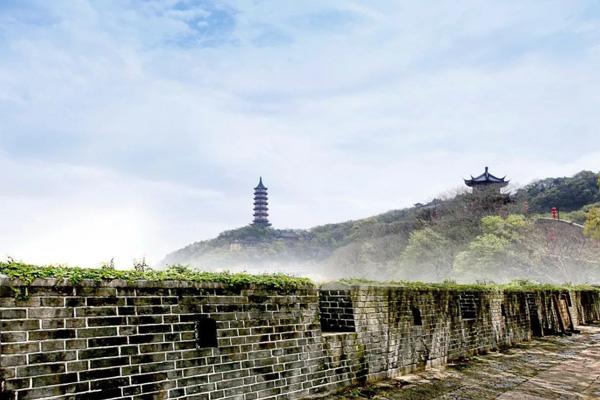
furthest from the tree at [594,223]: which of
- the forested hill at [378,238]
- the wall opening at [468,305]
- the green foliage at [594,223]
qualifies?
the wall opening at [468,305]

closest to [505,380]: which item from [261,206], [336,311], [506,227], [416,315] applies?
[416,315]

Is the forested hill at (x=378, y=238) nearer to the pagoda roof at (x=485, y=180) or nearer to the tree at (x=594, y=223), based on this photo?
the pagoda roof at (x=485, y=180)

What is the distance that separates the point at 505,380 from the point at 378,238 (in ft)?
172

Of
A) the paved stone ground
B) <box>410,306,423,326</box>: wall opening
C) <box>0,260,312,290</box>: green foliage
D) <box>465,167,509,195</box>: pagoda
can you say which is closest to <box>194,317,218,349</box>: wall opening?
<box>0,260,312,290</box>: green foliage

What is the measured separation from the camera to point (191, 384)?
398cm

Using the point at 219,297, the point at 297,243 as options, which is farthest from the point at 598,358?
the point at 297,243

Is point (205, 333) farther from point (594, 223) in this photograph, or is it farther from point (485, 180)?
point (485, 180)

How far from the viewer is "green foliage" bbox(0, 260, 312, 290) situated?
3.20m

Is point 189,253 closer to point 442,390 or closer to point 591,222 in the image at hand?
point 591,222

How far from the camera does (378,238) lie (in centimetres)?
5822

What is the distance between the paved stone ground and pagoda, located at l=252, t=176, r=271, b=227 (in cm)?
9912

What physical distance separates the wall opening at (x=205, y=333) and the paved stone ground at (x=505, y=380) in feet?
5.51

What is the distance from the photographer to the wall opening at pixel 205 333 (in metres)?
4.17

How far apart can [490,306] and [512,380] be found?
3.38 m
